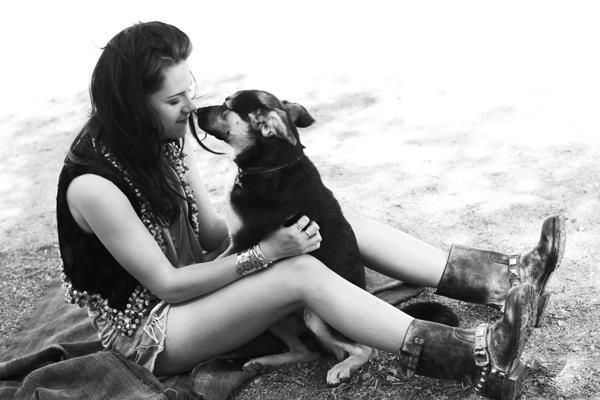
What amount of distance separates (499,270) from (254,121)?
Result: 1322 millimetres

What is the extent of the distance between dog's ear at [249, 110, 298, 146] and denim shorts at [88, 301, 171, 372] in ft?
2.91

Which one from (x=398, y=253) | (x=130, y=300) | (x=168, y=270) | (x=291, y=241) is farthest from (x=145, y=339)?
(x=398, y=253)

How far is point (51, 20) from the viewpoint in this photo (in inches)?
432

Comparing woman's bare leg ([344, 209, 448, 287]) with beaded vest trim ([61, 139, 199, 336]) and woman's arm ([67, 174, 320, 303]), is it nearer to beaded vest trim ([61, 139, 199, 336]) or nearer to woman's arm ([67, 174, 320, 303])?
woman's arm ([67, 174, 320, 303])

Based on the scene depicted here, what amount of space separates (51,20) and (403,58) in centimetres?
605

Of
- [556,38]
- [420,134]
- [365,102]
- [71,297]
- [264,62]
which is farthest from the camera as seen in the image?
[264,62]

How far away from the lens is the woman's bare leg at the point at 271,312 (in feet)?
9.45

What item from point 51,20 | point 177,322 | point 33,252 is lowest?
point 33,252

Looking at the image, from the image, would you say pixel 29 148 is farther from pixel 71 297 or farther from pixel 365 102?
pixel 71 297

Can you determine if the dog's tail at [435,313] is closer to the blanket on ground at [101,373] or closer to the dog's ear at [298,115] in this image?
the blanket on ground at [101,373]

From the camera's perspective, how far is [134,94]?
2.99 metres

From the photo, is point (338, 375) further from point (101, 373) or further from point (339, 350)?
point (101, 373)

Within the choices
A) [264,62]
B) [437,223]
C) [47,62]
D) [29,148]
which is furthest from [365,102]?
[47,62]

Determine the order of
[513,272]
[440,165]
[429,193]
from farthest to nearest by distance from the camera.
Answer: [440,165] < [429,193] < [513,272]
